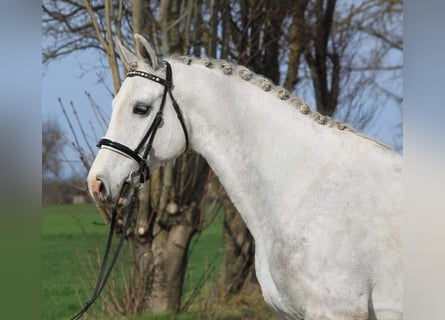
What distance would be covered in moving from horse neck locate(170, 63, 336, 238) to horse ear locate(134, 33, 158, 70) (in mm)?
136

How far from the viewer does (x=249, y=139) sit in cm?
299

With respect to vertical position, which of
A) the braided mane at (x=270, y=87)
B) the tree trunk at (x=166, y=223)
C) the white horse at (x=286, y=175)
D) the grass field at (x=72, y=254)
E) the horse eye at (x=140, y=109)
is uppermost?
the braided mane at (x=270, y=87)

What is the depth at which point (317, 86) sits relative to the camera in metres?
10.1

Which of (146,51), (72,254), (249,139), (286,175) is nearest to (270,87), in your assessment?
(249,139)

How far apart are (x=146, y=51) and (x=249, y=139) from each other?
70cm

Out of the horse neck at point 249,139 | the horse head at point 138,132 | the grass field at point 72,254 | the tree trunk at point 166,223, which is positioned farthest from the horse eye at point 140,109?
the tree trunk at point 166,223

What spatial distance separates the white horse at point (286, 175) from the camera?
2652 mm

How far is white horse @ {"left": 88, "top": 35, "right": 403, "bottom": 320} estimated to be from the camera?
8.70 ft

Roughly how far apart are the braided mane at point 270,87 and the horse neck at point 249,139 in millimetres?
28

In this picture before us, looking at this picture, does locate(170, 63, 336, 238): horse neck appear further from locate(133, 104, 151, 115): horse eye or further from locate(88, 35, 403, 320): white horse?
locate(133, 104, 151, 115): horse eye

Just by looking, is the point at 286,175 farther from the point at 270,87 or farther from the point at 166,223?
the point at 166,223

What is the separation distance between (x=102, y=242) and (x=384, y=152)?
4.77 metres

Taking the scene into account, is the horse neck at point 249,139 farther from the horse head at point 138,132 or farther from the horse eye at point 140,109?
the horse eye at point 140,109

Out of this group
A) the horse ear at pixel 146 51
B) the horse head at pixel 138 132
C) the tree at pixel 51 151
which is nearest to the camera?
the horse head at pixel 138 132
